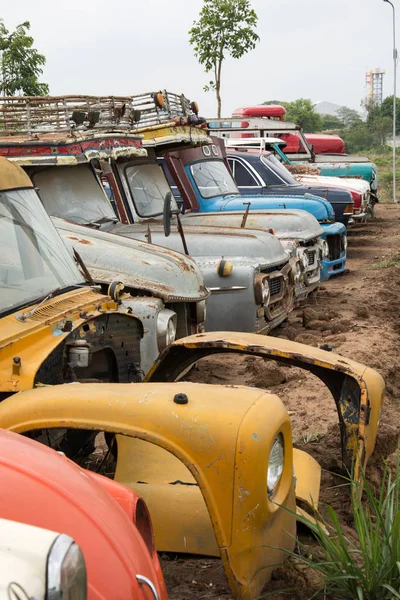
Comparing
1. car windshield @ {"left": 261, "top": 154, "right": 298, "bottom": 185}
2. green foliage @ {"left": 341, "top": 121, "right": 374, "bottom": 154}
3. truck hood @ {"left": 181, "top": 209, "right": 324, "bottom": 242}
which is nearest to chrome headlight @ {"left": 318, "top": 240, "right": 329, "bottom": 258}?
truck hood @ {"left": 181, "top": 209, "right": 324, "bottom": 242}

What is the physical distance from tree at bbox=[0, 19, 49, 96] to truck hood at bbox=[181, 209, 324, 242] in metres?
7.70

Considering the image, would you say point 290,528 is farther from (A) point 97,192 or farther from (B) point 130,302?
(A) point 97,192

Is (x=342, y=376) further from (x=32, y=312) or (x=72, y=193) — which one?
(x=72, y=193)

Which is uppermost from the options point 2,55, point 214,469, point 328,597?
point 2,55

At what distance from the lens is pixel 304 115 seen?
65.6 m

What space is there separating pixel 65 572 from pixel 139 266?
476 centimetres

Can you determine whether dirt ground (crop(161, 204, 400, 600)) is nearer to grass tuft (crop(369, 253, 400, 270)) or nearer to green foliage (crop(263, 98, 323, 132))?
grass tuft (crop(369, 253, 400, 270))

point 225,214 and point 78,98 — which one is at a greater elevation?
point 78,98

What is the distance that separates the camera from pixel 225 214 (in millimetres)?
10438

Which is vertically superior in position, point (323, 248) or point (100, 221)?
point (100, 221)

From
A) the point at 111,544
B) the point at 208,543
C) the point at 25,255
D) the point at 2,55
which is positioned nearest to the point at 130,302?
the point at 25,255

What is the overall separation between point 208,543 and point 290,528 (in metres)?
0.38

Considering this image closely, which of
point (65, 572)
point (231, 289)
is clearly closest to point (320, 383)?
point (231, 289)

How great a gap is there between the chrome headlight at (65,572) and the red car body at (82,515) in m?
0.28
